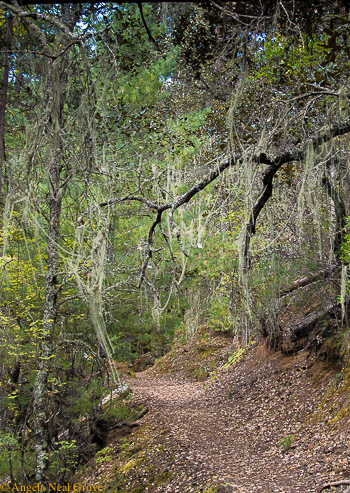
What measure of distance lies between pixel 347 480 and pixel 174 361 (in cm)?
1086

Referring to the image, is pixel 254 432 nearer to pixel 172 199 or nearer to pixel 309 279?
pixel 309 279

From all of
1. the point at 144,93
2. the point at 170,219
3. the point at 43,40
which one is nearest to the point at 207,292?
the point at 144,93

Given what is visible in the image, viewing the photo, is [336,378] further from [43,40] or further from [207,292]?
[43,40]

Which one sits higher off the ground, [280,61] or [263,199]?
[280,61]

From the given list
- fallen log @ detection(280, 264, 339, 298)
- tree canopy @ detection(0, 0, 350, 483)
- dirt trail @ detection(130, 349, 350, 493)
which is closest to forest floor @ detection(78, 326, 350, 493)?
dirt trail @ detection(130, 349, 350, 493)

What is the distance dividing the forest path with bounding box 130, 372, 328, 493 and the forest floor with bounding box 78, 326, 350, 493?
0.02 metres

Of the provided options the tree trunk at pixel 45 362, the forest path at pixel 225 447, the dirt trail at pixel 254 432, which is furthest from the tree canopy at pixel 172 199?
the forest path at pixel 225 447

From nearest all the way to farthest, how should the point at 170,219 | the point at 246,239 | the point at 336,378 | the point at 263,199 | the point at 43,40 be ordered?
the point at 43,40 < the point at 170,219 < the point at 246,239 < the point at 263,199 < the point at 336,378

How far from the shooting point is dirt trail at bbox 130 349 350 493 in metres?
4.52

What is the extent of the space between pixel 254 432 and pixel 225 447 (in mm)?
617

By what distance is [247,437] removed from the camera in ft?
21.0

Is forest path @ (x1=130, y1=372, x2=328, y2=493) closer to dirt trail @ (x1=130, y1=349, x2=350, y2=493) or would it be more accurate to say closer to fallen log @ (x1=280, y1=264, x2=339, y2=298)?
dirt trail @ (x1=130, y1=349, x2=350, y2=493)

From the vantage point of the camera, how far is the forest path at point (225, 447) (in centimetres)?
454

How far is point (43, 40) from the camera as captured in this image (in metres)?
2.61
